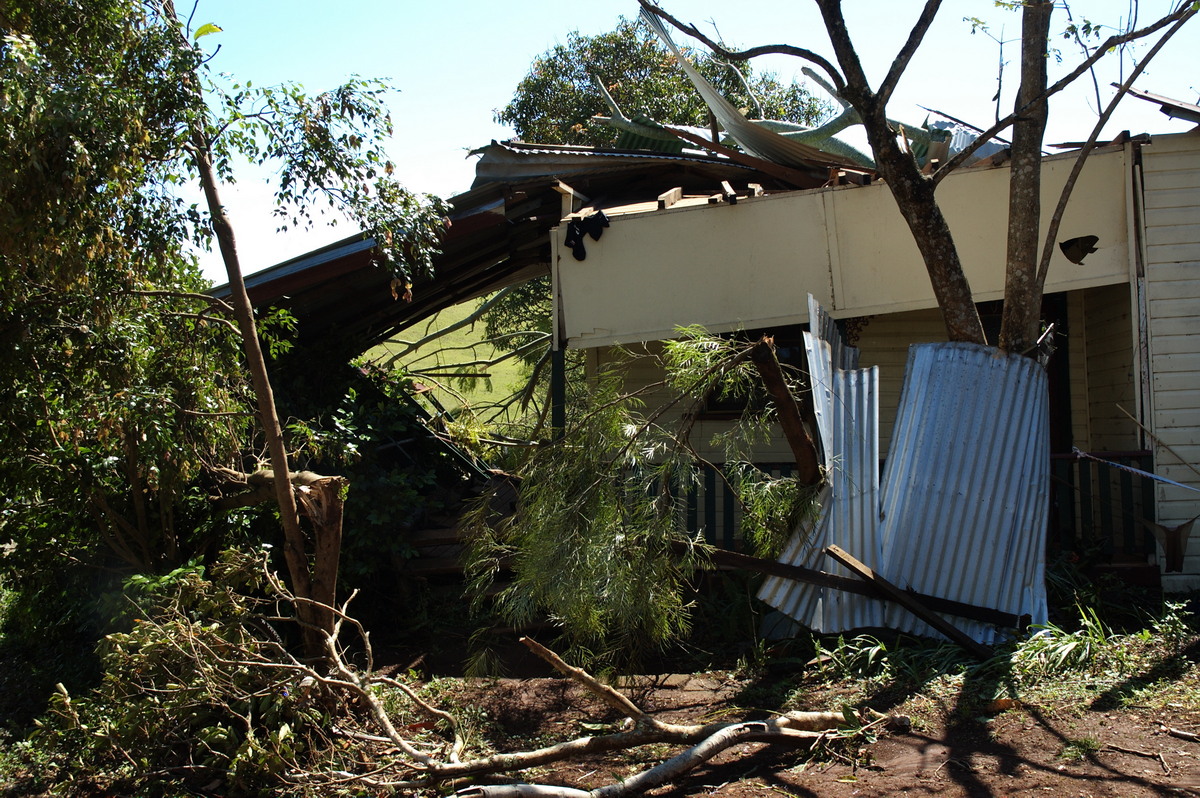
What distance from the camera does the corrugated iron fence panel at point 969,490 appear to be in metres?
5.56

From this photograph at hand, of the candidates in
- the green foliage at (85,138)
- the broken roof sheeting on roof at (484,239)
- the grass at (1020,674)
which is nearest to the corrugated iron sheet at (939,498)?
the grass at (1020,674)

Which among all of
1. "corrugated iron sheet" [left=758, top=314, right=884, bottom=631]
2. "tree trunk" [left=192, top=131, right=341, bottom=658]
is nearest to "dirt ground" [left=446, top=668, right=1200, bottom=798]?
"corrugated iron sheet" [left=758, top=314, right=884, bottom=631]

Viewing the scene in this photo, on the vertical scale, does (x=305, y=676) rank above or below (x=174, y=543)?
below

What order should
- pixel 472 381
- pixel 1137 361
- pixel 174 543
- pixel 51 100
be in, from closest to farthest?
pixel 51 100 → pixel 174 543 → pixel 1137 361 → pixel 472 381

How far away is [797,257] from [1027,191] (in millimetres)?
1884

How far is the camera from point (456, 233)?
7.52m

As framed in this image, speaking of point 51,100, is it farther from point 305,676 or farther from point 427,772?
point 427,772

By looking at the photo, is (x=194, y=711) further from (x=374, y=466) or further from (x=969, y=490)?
(x=969, y=490)

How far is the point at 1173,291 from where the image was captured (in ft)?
23.0

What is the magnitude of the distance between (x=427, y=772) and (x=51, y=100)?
3437 millimetres

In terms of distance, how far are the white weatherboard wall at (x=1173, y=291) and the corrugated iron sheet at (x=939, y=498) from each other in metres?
2.02

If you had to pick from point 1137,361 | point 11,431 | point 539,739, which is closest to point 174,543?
point 11,431

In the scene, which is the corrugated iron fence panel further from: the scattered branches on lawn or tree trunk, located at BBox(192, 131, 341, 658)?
tree trunk, located at BBox(192, 131, 341, 658)

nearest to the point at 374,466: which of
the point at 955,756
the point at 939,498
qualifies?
the point at 939,498
